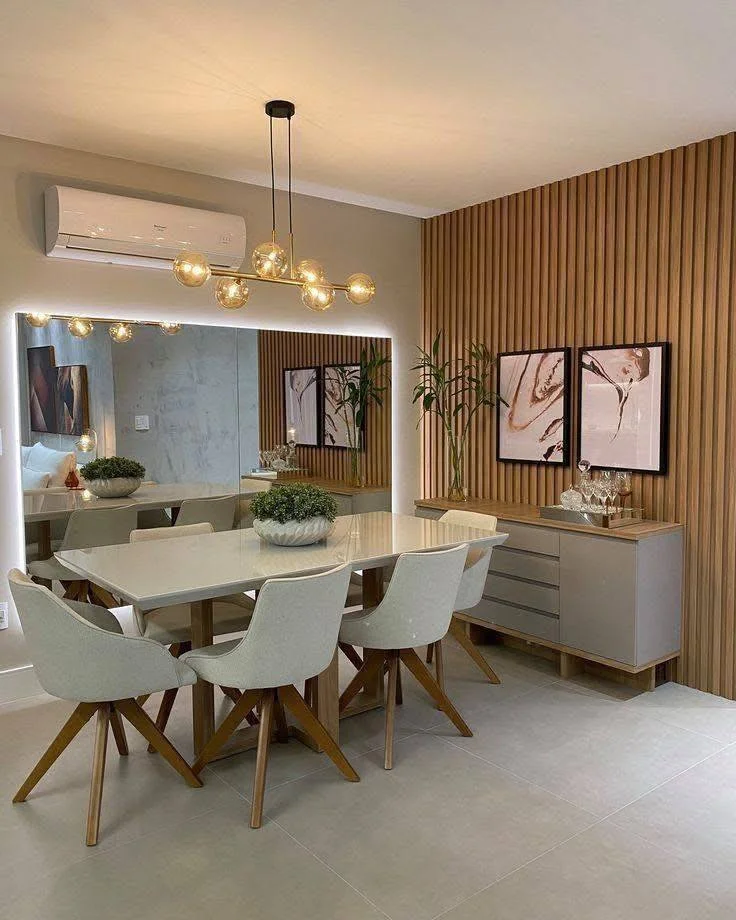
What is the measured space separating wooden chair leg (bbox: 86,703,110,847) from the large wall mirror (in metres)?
1.48

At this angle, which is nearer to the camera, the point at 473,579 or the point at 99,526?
the point at 473,579

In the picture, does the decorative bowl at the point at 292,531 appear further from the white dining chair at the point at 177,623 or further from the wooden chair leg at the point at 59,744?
the wooden chair leg at the point at 59,744

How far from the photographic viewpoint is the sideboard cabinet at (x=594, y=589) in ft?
12.5

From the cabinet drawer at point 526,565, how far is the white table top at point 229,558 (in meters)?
0.57

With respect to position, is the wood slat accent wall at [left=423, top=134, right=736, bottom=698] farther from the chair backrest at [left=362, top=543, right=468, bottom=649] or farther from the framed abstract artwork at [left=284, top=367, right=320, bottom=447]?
the chair backrest at [left=362, top=543, right=468, bottom=649]

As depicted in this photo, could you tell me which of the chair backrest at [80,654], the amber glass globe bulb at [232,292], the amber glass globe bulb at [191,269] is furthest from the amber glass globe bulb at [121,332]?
the chair backrest at [80,654]

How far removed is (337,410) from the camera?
5.11 m

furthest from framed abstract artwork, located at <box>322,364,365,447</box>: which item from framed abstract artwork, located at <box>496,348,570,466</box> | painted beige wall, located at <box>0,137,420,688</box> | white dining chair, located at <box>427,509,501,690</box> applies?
white dining chair, located at <box>427,509,501,690</box>

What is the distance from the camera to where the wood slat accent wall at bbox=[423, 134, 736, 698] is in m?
3.79

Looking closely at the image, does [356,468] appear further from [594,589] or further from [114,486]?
[594,589]

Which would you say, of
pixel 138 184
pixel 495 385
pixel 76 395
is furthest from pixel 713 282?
pixel 76 395

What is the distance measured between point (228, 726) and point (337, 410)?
2.57 metres

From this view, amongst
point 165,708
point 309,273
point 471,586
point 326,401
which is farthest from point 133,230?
point 471,586

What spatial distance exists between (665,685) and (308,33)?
3477 mm
